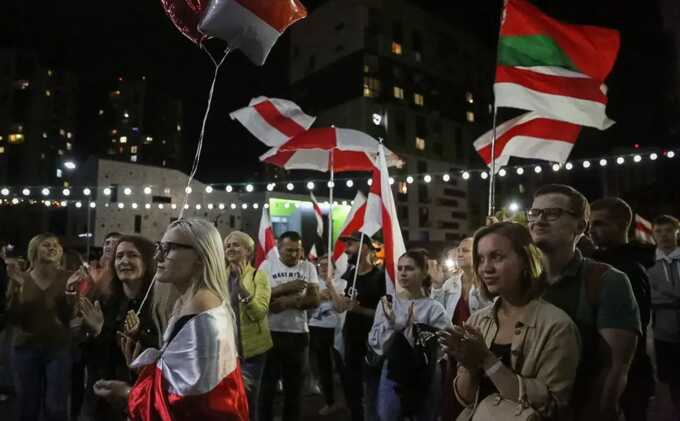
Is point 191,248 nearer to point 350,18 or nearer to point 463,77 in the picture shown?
point 350,18

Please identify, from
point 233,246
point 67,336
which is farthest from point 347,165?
point 67,336

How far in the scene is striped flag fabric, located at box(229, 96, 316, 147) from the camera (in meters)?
8.84

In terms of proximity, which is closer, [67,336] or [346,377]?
[67,336]

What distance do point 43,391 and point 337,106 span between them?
4575cm

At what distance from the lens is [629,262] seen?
365 cm

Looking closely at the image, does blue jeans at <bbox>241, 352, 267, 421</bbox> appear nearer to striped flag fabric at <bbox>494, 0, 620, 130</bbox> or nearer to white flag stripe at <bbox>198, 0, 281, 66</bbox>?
white flag stripe at <bbox>198, 0, 281, 66</bbox>

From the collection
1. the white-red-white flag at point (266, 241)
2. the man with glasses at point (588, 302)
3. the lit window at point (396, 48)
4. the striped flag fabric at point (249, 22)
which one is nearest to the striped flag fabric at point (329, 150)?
the white-red-white flag at point (266, 241)

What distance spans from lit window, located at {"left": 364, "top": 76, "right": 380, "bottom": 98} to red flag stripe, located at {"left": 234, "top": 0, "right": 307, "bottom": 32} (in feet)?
144

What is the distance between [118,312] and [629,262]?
376 cm

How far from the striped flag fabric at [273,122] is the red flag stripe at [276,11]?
157 inches

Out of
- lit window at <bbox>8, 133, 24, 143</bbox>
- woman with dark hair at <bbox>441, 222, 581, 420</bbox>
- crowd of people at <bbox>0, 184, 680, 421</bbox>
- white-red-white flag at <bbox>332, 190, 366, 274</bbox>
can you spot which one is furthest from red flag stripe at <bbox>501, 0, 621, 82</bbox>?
lit window at <bbox>8, 133, 24, 143</bbox>

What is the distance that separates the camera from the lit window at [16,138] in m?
65.1

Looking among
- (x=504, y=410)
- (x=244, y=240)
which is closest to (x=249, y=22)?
(x=244, y=240)

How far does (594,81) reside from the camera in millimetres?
5270
